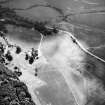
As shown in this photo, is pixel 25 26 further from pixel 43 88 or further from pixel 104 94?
pixel 104 94

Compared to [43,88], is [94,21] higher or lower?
higher

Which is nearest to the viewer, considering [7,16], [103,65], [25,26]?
[103,65]

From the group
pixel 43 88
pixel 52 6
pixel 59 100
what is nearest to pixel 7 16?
pixel 52 6

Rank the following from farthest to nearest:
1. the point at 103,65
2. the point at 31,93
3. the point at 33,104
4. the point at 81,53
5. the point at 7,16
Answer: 1. the point at 7,16
2. the point at 81,53
3. the point at 103,65
4. the point at 31,93
5. the point at 33,104

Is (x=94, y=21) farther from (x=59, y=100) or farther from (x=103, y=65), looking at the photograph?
(x=59, y=100)

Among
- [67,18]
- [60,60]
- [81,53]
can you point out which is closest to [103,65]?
[81,53]

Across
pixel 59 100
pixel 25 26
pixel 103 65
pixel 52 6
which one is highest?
pixel 52 6

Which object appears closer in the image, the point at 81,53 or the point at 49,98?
the point at 49,98
